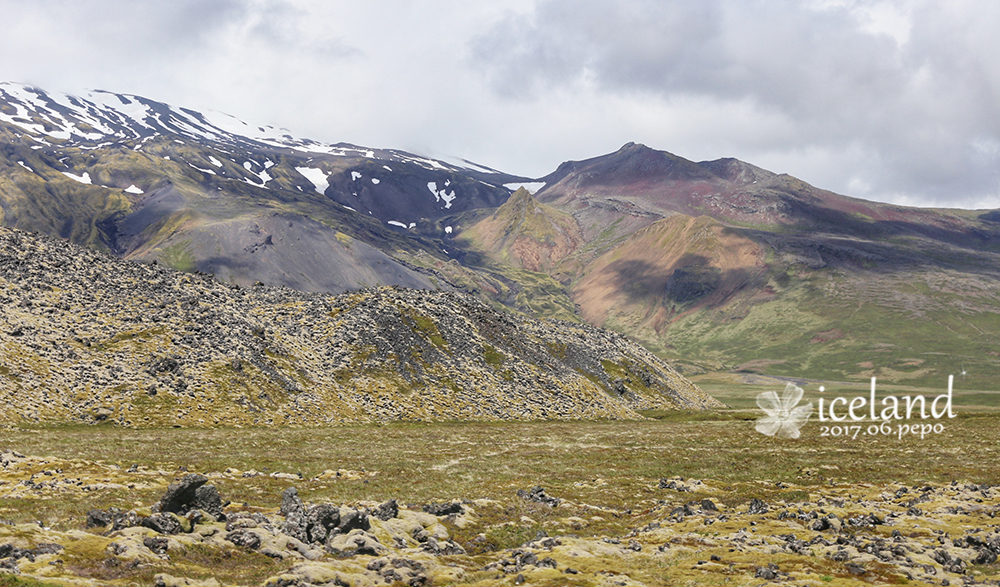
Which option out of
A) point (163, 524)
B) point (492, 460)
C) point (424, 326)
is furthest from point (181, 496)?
point (424, 326)

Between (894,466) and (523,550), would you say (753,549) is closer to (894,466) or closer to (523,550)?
(523,550)

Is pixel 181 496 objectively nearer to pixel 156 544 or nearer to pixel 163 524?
pixel 163 524

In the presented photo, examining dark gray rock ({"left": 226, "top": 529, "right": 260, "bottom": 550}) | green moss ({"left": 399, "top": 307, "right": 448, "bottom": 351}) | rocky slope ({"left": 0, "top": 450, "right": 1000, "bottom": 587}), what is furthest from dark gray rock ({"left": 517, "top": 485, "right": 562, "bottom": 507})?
green moss ({"left": 399, "top": 307, "right": 448, "bottom": 351})

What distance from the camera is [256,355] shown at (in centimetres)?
8881

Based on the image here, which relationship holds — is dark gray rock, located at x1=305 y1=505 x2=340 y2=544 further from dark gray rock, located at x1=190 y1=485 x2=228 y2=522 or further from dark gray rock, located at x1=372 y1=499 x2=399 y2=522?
dark gray rock, located at x1=190 y1=485 x2=228 y2=522

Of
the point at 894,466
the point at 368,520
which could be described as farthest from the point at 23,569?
the point at 894,466

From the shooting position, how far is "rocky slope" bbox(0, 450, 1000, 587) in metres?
22.4

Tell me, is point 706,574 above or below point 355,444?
above

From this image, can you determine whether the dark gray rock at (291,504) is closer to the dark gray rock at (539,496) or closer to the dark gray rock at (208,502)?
the dark gray rock at (208,502)

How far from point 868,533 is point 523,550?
18.5 m

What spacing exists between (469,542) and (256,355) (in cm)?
6795

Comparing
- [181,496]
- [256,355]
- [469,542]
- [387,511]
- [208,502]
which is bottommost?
[469,542]

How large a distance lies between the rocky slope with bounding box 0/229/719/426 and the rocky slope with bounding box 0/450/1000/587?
117ft

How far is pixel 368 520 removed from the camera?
2903 centimetres
